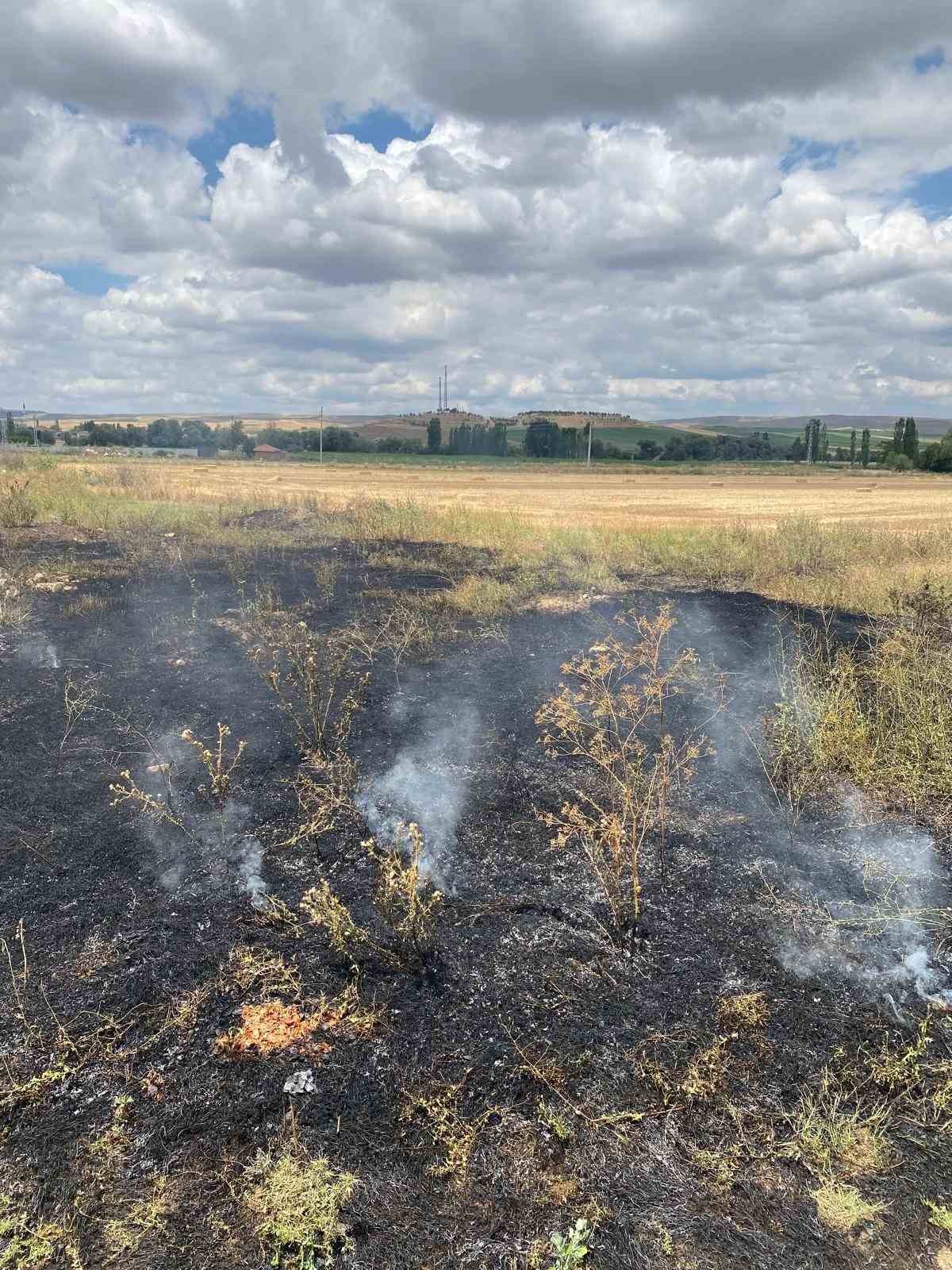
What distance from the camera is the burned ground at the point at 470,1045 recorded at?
6.73 feet

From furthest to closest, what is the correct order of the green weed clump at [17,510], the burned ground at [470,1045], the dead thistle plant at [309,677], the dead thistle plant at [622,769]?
the green weed clump at [17,510] → the dead thistle plant at [309,677] → the dead thistle plant at [622,769] → the burned ground at [470,1045]

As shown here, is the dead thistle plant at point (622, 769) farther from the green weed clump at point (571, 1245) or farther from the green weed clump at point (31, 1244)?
the green weed clump at point (31, 1244)

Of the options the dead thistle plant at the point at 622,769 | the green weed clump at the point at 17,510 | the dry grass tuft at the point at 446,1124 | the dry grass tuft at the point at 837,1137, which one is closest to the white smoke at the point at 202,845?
the dry grass tuft at the point at 446,1124

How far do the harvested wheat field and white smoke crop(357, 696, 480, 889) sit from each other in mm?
14253

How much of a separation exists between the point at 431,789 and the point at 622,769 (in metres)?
1.31

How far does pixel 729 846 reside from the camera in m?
3.86

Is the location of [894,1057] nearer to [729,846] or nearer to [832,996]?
[832,996]

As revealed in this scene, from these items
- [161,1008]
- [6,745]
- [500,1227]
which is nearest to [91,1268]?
[161,1008]

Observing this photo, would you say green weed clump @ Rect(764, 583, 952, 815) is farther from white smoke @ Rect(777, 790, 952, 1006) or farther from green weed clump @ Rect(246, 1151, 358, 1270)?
green weed clump @ Rect(246, 1151, 358, 1270)

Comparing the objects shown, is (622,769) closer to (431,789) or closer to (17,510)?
(431,789)

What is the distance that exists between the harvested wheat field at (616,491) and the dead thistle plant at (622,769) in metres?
13.6

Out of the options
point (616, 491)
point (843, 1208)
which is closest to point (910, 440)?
point (616, 491)

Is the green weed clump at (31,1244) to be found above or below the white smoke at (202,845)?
below

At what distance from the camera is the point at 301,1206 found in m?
2.05
